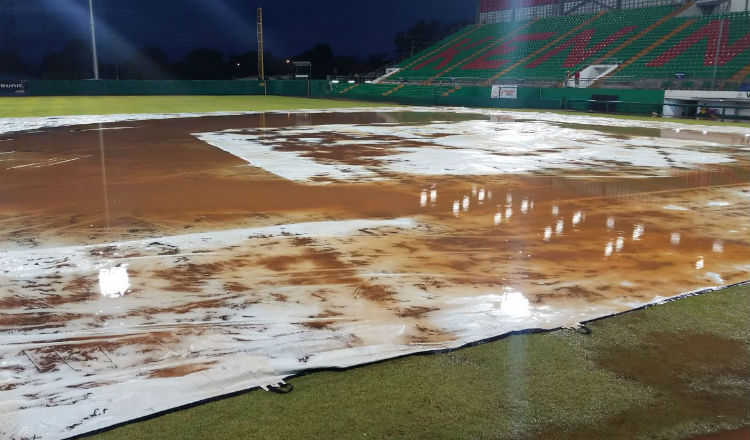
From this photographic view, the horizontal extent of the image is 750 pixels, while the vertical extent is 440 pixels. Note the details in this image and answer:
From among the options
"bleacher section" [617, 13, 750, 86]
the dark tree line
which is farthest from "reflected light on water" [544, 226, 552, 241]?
the dark tree line

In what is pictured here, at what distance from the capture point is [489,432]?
10.1ft

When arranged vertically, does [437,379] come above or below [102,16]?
below

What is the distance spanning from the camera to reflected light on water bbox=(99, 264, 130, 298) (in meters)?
5.05

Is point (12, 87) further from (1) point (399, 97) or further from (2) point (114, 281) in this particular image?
(2) point (114, 281)

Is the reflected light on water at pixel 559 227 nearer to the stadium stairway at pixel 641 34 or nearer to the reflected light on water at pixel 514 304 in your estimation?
the reflected light on water at pixel 514 304

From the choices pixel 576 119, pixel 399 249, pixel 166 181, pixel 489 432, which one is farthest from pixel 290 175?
pixel 576 119

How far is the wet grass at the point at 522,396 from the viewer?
10.2ft

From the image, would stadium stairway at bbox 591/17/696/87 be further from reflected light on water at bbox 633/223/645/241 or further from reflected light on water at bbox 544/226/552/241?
reflected light on water at bbox 544/226/552/241

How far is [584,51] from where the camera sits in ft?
142

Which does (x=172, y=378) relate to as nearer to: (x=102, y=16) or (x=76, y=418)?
(x=76, y=418)

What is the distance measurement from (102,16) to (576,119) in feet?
296

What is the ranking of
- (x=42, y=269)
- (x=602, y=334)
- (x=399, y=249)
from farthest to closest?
(x=399, y=249) → (x=42, y=269) → (x=602, y=334)

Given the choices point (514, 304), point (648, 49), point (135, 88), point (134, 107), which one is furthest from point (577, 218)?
point (135, 88)

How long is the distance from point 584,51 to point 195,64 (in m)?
64.6
